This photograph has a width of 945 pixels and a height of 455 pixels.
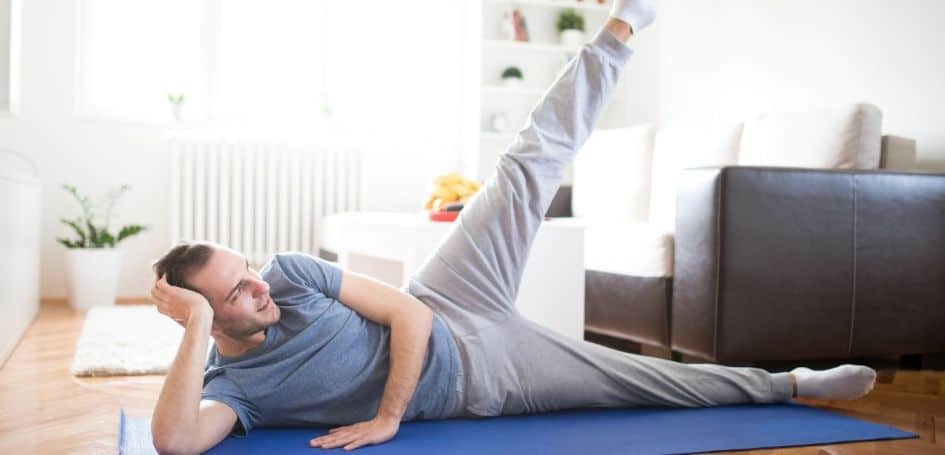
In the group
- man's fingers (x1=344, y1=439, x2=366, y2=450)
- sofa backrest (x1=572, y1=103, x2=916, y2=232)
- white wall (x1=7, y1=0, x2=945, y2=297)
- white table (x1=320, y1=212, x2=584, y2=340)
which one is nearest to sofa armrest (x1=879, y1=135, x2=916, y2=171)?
sofa backrest (x1=572, y1=103, x2=916, y2=232)

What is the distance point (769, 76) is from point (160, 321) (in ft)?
9.46

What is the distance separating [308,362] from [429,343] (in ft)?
0.82

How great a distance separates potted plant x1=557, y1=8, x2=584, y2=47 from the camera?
5550 millimetres

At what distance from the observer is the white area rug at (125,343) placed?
2.76 meters

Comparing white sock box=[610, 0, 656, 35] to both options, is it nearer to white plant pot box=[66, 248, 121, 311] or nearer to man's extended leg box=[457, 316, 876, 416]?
man's extended leg box=[457, 316, 876, 416]

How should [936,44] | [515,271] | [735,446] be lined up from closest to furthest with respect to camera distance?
[735,446], [515,271], [936,44]

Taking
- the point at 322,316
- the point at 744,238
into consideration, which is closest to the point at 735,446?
the point at 322,316

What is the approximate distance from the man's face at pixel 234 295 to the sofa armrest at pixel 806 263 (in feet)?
4.80

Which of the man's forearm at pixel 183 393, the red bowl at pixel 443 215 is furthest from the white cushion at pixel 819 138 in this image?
the man's forearm at pixel 183 393

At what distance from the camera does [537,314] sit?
2900 millimetres

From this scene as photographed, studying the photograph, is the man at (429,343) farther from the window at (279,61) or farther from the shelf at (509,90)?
the window at (279,61)

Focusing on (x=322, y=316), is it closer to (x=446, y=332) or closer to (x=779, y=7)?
(x=446, y=332)

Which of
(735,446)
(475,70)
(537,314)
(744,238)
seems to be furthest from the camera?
(475,70)

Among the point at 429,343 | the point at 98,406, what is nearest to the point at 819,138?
the point at 429,343
